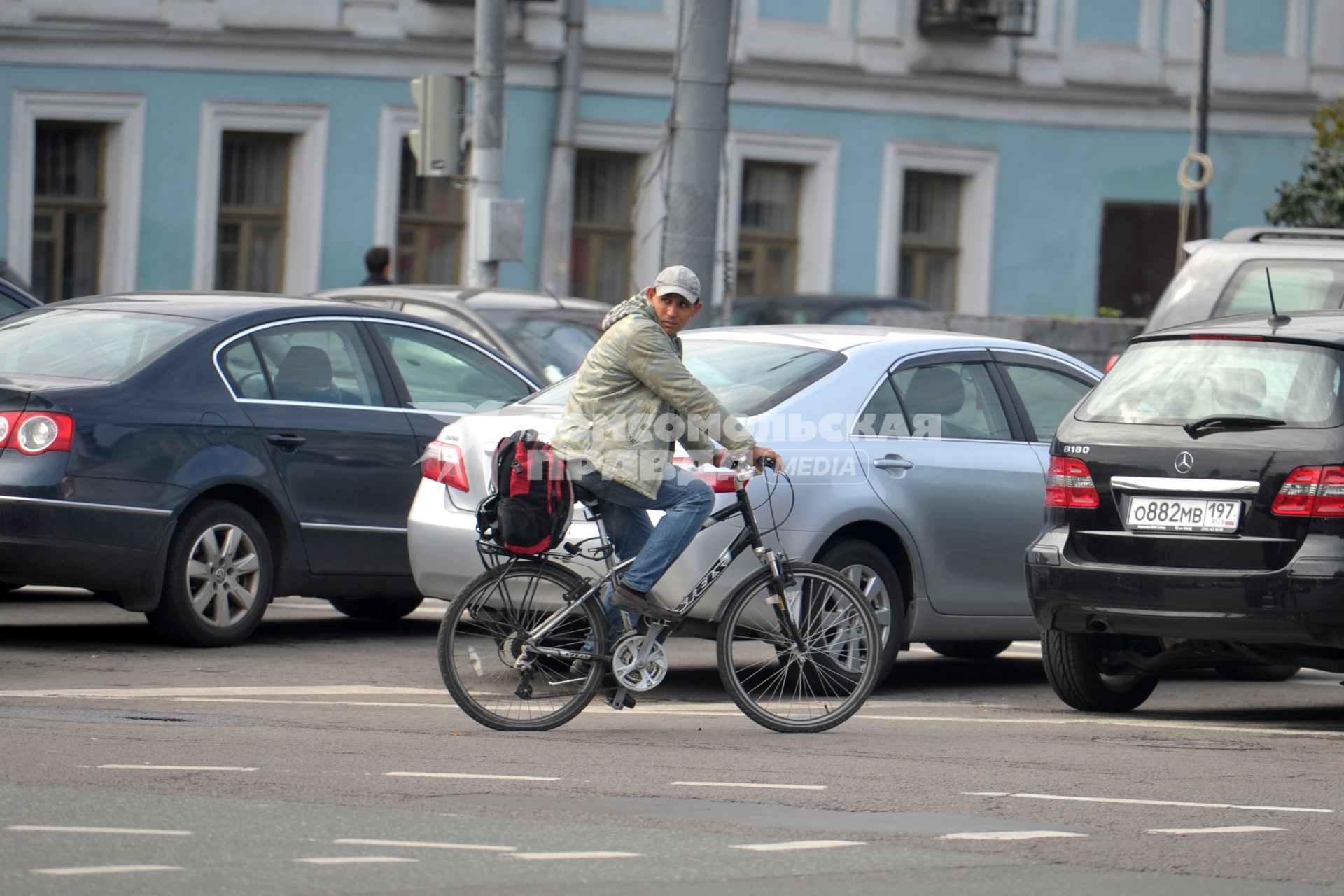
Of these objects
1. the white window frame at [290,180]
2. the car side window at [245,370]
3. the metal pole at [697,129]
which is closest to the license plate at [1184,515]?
the car side window at [245,370]

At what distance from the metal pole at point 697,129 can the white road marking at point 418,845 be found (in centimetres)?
883

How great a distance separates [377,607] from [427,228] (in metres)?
15.0

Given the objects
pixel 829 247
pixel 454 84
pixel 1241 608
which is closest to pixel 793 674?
pixel 1241 608

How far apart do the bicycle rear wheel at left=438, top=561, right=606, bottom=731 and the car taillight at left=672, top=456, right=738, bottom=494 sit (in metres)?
0.79

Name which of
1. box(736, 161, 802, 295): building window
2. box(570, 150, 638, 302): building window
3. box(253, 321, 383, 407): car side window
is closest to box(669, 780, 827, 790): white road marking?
box(253, 321, 383, 407): car side window

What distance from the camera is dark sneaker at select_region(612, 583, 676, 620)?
8781 mm

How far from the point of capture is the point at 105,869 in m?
5.95

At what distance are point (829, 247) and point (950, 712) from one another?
65.6ft

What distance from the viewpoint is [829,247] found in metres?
29.6

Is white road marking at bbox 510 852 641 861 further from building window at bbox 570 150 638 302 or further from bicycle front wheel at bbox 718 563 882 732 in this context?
building window at bbox 570 150 638 302

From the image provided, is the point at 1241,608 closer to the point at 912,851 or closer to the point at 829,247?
the point at 912,851

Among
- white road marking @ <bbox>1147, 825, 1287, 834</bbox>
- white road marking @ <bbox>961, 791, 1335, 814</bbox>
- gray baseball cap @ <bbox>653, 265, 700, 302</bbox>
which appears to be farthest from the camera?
gray baseball cap @ <bbox>653, 265, 700, 302</bbox>

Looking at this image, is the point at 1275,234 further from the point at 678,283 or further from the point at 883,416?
the point at 678,283

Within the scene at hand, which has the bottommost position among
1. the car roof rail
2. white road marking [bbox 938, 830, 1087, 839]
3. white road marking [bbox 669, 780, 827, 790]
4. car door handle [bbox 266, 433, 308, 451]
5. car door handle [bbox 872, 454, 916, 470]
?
white road marking [bbox 669, 780, 827, 790]
